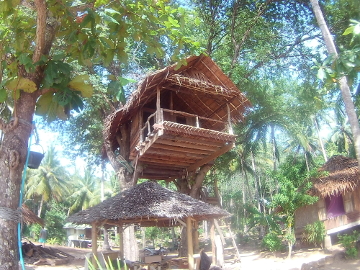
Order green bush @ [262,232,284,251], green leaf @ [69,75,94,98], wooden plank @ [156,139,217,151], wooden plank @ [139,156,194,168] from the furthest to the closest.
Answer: green bush @ [262,232,284,251]
wooden plank @ [139,156,194,168]
wooden plank @ [156,139,217,151]
green leaf @ [69,75,94,98]

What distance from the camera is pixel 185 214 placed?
8.52 m

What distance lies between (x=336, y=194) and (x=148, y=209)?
32.9ft

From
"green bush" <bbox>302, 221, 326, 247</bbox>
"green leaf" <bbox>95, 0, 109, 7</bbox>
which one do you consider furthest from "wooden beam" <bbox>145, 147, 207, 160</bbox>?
"green bush" <bbox>302, 221, 326, 247</bbox>

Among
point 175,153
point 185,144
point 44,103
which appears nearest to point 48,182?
point 175,153

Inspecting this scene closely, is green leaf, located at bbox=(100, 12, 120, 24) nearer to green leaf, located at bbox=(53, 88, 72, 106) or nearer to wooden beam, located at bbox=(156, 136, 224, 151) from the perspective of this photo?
green leaf, located at bbox=(53, 88, 72, 106)

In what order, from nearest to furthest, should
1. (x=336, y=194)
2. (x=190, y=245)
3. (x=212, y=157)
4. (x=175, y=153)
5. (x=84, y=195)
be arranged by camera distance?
(x=190, y=245), (x=175, y=153), (x=212, y=157), (x=336, y=194), (x=84, y=195)

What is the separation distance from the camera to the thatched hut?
567 inches

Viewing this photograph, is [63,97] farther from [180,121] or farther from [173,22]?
[180,121]

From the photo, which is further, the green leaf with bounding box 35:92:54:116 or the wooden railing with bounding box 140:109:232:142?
the wooden railing with bounding box 140:109:232:142

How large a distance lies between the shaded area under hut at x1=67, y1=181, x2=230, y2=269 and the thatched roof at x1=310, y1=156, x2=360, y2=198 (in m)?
6.88

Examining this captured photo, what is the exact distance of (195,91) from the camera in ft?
37.0

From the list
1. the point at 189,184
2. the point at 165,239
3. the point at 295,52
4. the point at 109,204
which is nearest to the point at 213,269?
the point at 109,204

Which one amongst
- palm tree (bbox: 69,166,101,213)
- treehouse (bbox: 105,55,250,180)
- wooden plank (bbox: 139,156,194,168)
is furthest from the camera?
palm tree (bbox: 69,166,101,213)

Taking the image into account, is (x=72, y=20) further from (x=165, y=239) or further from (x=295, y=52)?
(x=165, y=239)
